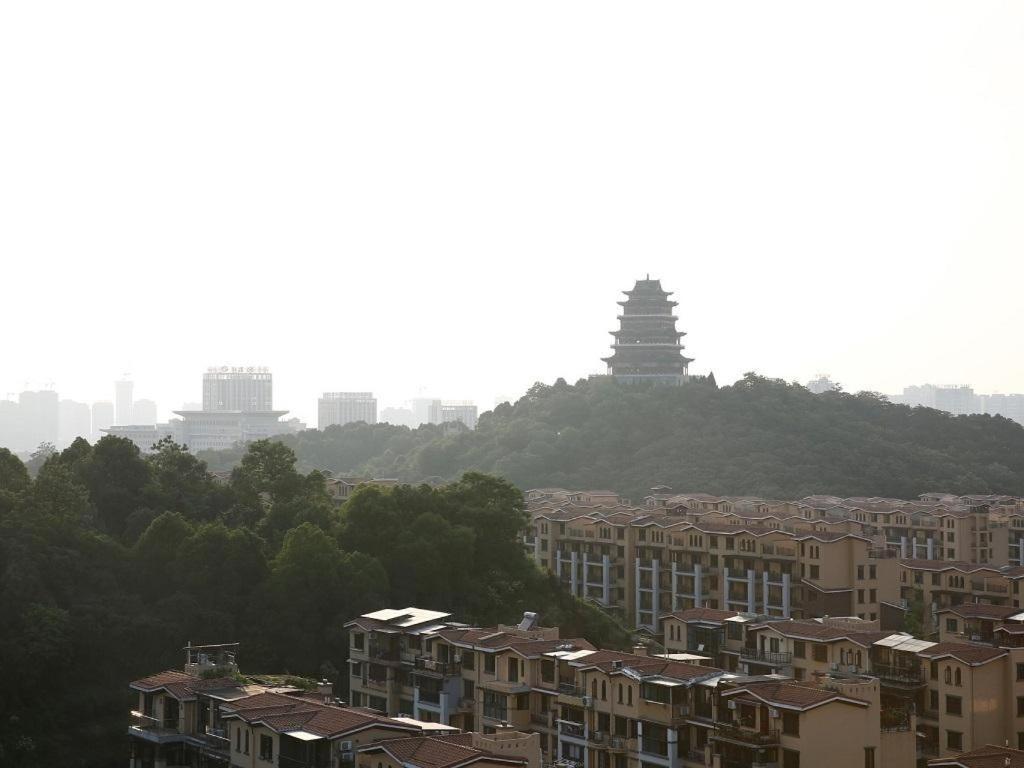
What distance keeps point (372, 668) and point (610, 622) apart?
11.5m

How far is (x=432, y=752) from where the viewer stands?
16.7m

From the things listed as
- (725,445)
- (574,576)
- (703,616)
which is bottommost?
(574,576)

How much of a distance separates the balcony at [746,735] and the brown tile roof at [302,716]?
4.41m

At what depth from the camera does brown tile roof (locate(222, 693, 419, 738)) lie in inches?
712

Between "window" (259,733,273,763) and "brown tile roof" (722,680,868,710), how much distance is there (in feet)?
20.4

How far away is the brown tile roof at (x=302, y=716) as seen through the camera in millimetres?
18078

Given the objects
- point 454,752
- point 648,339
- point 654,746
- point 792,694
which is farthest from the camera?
point 648,339

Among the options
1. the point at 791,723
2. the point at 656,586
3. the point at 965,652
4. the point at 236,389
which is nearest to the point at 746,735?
the point at 791,723

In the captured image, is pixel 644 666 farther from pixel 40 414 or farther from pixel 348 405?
pixel 40 414

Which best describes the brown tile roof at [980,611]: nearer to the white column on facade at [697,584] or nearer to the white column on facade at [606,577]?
the white column on facade at [697,584]

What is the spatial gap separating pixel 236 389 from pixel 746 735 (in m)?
138

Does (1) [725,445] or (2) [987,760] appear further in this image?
(1) [725,445]

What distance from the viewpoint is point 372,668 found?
25.9 m

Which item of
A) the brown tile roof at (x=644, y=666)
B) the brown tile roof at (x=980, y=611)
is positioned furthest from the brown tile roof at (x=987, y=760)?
the brown tile roof at (x=980, y=611)
